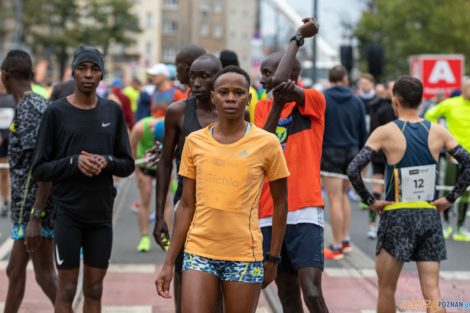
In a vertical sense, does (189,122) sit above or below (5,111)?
above

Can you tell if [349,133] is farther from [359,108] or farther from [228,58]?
[228,58]

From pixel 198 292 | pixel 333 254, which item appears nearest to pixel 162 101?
pixel 333 254

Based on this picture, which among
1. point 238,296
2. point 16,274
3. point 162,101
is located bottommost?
point 16,274

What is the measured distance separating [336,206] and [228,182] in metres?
5.26

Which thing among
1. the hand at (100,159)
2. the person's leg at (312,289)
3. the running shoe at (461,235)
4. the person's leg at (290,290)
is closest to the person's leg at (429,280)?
the person's leg at (312,289)

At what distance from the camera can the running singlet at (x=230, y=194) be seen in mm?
4043

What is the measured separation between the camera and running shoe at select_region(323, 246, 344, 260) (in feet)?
29.6

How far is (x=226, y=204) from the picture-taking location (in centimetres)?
405

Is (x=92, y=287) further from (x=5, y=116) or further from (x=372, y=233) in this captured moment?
(x=5, y=116)

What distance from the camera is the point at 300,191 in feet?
16.5

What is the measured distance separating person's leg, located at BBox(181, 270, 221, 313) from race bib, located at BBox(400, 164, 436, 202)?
67.4 inches

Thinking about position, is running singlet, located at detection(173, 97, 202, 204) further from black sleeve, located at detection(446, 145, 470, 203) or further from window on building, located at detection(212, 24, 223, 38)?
window on building, located at detection(212, 24, 223, 38)

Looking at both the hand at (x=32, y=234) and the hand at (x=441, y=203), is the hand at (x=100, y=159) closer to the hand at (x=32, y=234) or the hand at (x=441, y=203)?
the hand at (x=32, y=234)

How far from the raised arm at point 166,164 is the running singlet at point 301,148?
0.57 m
